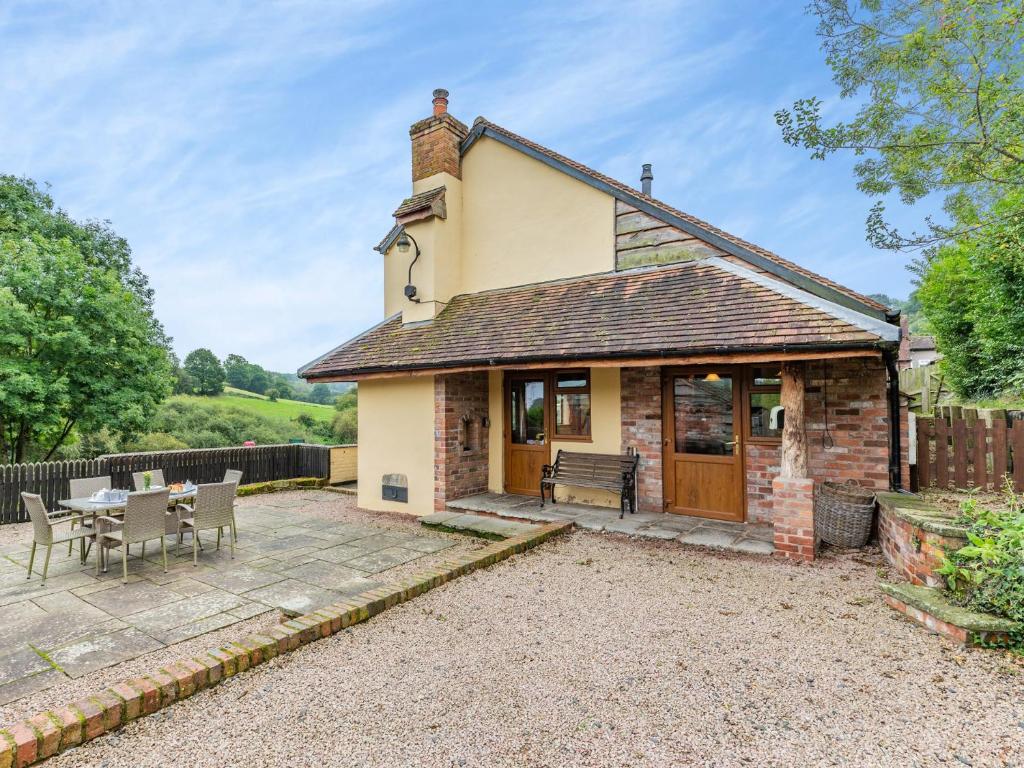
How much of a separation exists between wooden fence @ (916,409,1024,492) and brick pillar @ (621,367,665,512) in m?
3.53

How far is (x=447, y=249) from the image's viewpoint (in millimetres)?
9242

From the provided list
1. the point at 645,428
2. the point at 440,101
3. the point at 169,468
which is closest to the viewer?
the point at 645,428

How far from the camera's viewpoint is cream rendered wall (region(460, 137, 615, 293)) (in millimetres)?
8102

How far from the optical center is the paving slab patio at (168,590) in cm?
354

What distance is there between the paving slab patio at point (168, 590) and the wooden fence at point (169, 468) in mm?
1517

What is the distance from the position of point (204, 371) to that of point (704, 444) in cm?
3203

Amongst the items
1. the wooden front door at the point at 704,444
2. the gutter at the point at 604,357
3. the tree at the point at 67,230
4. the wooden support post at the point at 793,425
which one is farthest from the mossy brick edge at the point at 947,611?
the tree at the point at 67,230

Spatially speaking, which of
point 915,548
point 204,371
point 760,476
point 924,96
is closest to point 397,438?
point 760,476

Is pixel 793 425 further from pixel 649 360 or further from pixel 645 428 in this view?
pixel 645 428

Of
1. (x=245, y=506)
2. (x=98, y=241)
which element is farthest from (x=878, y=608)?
(x=98, y=241)

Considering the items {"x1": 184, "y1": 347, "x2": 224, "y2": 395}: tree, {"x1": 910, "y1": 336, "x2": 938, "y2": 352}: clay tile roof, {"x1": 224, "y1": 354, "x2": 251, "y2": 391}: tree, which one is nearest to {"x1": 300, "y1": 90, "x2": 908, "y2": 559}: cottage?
{"x1": 910, "y1": 336, "x2": 938, "y2": 352}: clay tile roof

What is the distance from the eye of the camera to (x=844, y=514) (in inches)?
219

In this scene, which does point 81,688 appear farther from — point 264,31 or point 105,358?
point 105,358

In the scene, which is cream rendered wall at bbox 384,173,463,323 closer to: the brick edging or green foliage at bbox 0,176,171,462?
the brick edging
